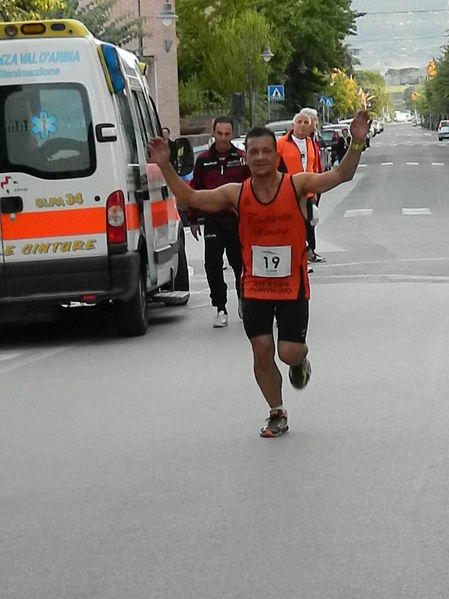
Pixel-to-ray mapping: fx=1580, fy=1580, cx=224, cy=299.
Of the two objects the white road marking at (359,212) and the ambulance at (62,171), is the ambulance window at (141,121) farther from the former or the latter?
the white road marking at (359,212)

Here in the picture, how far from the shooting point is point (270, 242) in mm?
8539

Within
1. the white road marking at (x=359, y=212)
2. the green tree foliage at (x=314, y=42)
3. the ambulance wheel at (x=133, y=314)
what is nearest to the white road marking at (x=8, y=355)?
the ambulance wheel at (x=133, y=314)

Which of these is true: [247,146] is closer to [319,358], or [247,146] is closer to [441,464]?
[441,464]

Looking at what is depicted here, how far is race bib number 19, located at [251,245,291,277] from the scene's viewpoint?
8.57m

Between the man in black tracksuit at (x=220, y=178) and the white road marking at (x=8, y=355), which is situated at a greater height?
the man in black tracksuit at (x=220, y=178)

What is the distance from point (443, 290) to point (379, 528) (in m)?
9.65

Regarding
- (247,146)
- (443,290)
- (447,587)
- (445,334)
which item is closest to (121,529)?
(447,587)

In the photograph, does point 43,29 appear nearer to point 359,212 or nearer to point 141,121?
point 141,121

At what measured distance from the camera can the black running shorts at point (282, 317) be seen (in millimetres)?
8711

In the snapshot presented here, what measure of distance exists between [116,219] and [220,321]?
1615 mm

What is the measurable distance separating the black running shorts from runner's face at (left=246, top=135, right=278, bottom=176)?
0.76 meters

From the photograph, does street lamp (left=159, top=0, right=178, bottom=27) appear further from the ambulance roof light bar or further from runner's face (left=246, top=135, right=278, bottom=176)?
runner's face (left=246, top=135, right=278, bottom=176)

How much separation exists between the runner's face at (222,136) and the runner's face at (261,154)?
16.3ft

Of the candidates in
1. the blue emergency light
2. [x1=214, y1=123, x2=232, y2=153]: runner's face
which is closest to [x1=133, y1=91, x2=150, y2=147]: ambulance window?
[x1=214, y1=123, x2=232, y2=153]: runner's face
